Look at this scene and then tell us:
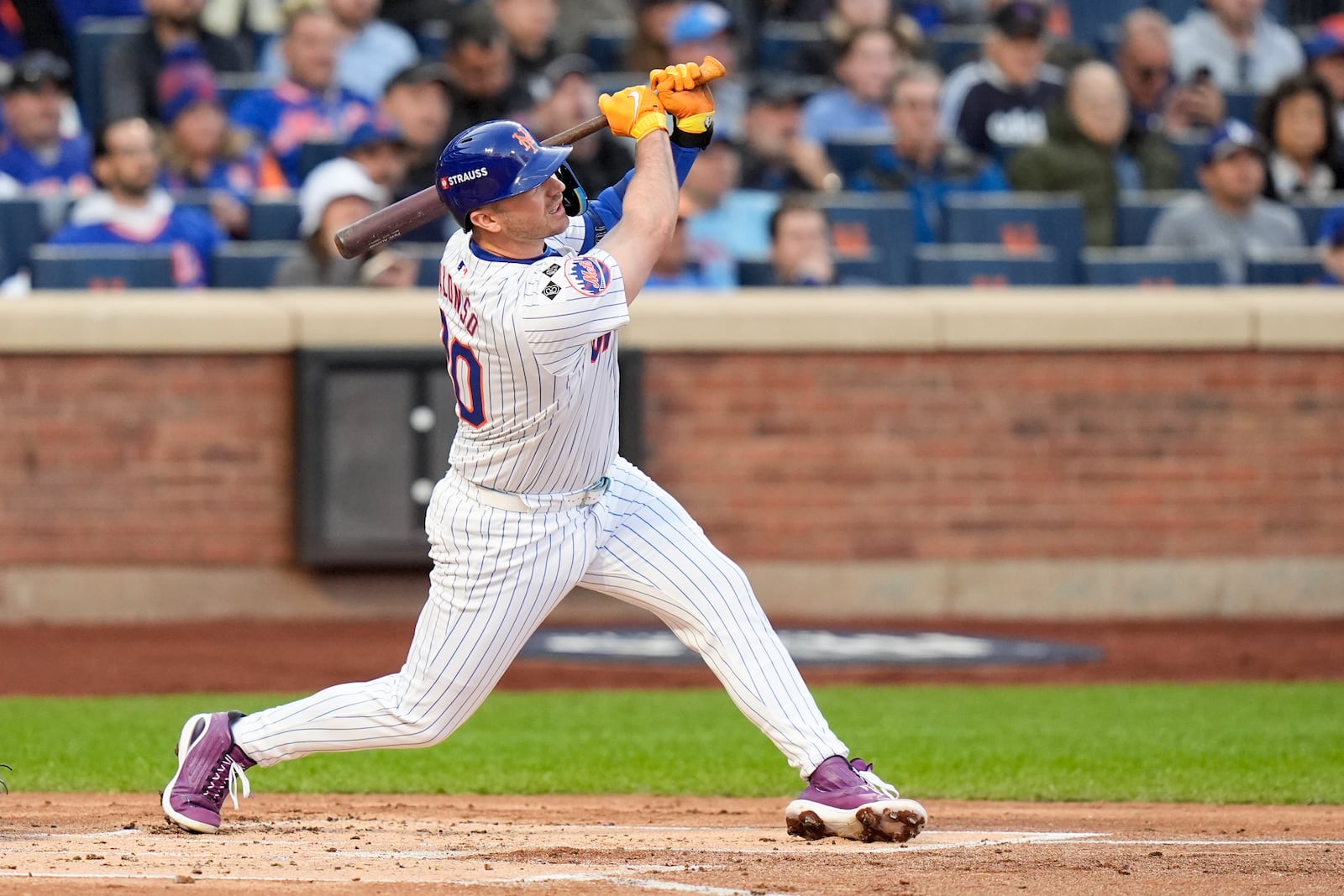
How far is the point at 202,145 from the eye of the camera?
9914mm

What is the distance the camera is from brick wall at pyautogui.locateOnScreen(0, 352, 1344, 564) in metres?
9.10

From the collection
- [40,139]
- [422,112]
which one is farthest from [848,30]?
[40,139]

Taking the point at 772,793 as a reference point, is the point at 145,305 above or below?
above

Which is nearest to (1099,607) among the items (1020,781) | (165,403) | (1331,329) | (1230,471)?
(1230,471)

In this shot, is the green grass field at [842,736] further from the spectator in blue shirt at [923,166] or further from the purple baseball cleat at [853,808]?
the spectator in blue shirt at [923,166]

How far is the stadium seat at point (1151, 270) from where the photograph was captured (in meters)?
10.0

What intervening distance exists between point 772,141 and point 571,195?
6.04 m

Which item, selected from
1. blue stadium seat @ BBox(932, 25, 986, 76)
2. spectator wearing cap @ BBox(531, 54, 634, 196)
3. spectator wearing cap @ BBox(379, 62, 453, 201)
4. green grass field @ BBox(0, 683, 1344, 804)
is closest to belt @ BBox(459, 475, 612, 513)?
green grass field @ BBox(0, 683, 1344, 804)

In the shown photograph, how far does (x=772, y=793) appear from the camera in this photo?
237 inches

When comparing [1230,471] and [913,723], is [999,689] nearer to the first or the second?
[913,723]

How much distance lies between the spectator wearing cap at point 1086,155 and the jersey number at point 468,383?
→ 667 centimetres

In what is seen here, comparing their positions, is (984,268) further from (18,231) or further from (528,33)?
(18,231)

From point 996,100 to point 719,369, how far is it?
113 inches

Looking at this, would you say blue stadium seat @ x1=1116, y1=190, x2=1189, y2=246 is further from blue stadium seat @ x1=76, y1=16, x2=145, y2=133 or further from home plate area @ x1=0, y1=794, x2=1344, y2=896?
home plate area @ x1=0, y1=794, x2=1344, y2=896
